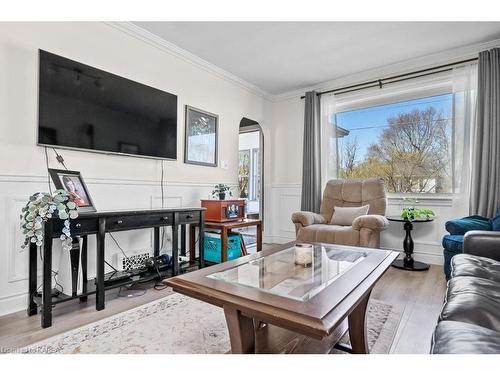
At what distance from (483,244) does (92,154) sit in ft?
9.87

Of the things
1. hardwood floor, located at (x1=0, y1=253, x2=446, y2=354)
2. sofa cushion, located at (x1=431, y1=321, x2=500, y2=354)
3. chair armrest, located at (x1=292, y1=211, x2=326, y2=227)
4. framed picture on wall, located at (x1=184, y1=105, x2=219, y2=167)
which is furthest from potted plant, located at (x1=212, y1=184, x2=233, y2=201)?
sofa cushion, located at (x1=431, y1=321, x2=500, y2=354)

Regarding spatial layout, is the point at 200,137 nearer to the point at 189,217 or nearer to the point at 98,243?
the point at 189,217

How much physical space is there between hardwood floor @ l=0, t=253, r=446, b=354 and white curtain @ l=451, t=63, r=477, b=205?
1.13 m

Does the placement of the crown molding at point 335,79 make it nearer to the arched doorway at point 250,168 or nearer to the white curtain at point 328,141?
the white curtain at point 328,141

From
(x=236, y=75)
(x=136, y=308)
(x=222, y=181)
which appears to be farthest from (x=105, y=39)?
(x=136, y=308)

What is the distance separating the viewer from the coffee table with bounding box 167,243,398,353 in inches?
36.8

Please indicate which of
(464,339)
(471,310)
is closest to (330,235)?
(471,310)

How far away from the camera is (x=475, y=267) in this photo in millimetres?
1547

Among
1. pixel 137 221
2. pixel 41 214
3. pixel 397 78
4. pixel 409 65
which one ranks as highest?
pixel 409 65

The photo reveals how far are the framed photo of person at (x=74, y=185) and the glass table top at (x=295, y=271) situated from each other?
135 centimetres

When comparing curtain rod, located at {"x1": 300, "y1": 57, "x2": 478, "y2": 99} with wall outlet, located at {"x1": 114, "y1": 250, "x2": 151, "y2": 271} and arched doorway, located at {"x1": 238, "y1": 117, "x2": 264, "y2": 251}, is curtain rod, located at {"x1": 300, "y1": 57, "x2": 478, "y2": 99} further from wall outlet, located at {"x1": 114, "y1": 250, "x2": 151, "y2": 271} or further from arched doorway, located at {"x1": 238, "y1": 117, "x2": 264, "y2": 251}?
wall outlet, located at {"x1": 114, "y1": 250, "x2": 151, "y2": 271}

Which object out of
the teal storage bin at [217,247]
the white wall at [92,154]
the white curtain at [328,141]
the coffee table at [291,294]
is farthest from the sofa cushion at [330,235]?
the white wall at [92,154]

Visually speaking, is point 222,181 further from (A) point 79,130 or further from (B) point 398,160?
(B) point 398,160

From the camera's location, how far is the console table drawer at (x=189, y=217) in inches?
104
